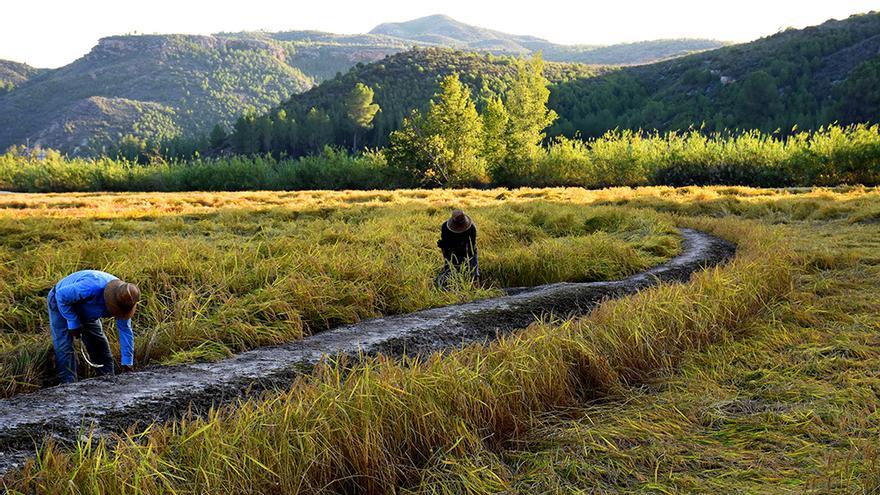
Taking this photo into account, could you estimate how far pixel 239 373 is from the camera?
4734 mm

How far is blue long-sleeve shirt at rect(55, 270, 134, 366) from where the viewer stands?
15.8 feet

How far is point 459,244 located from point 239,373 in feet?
14.2

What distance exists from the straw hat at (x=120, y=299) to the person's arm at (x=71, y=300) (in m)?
0.24

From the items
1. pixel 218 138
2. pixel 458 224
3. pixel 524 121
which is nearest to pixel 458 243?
pixel 458 224

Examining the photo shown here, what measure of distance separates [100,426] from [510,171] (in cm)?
4014

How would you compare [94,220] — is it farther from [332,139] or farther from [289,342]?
[332,139]

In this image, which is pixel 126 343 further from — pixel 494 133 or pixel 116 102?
pixel 116 102

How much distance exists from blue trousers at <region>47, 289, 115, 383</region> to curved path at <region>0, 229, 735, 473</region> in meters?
0.53

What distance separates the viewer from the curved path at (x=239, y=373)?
3758 mm

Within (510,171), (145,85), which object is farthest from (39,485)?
(145,85)

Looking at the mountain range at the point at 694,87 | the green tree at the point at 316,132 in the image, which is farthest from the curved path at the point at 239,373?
the green tree at the point at 316,132

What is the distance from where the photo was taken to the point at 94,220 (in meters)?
15.1

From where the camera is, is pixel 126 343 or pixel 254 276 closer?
pixel 126 343

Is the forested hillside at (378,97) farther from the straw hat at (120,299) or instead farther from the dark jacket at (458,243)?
the straw hat at (120,299)
